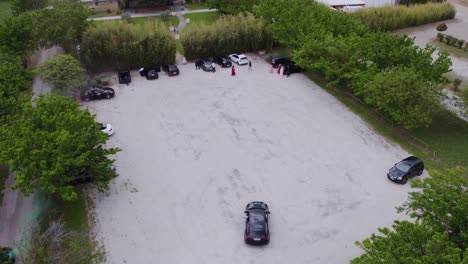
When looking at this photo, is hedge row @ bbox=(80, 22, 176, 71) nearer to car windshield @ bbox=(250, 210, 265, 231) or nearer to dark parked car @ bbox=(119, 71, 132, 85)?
dark parked car @ bbox=(119, 71, 132, 85)

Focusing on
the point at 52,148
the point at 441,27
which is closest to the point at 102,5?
the point at 52,148

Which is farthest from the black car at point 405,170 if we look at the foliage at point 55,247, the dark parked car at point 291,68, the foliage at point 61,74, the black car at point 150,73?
the foliage at point 61,74

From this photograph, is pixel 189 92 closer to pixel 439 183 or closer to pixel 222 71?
pixel 222 71

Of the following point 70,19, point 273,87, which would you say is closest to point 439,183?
point 273,87

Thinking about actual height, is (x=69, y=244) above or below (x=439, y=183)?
below

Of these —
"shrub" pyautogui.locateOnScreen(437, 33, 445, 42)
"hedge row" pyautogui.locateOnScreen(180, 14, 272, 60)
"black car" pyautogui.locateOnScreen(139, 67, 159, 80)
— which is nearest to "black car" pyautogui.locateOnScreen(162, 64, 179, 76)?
"black car" pyautogui.locateOnScreen(139, 67, 159, 80)
